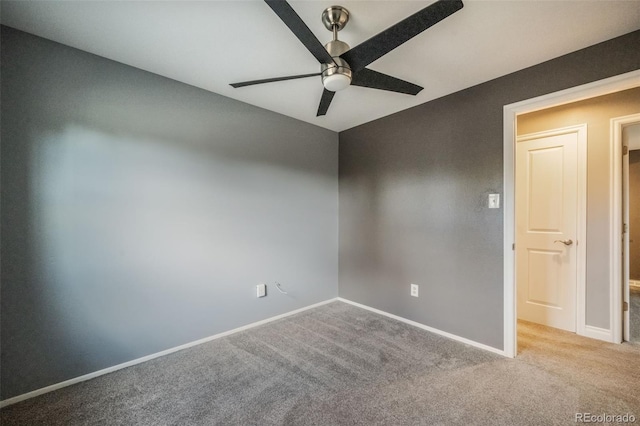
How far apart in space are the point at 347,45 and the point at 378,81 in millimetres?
339

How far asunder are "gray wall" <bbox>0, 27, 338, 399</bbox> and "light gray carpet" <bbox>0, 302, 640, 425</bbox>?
0.94 ft

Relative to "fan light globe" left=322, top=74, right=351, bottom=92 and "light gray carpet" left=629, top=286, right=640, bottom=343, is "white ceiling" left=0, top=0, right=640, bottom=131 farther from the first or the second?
"light gray carpet" left=629, top=286, right=640, bottom=343

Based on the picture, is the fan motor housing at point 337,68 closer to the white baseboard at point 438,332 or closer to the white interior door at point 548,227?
the white baseboard at point 438,332

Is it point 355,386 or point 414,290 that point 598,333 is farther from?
point 355,386

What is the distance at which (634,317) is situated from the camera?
2904 millimetres

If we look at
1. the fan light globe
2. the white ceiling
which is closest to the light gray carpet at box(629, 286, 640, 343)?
the white ceiling

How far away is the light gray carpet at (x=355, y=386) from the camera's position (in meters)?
1.52

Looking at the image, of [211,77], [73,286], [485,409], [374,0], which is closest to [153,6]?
[211,77]

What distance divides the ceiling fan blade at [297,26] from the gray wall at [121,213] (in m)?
1.49

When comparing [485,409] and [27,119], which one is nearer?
[485,409]

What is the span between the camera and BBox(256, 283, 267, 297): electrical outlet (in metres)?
2.78

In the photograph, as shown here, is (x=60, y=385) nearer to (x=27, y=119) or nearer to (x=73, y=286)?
(x=73, y=286)

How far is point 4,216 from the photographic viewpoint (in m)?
1.60

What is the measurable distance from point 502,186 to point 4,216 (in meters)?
3.53
